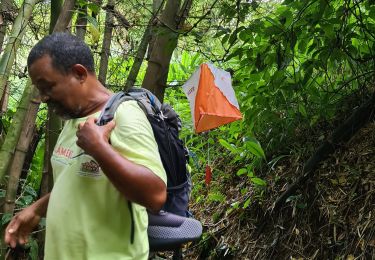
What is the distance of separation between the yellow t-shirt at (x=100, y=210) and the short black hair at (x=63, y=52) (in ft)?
0.73

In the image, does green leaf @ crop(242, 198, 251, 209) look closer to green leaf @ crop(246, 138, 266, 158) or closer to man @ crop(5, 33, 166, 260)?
green leaf @ crop(246, 138, 266, 158)

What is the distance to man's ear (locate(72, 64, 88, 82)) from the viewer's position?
5.11 feet

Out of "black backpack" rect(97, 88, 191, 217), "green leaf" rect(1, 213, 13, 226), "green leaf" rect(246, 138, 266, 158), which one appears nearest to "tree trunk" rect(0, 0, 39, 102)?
"green leaf" rect(1, 213, 13, 226)

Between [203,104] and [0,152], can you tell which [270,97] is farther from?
[0,152]

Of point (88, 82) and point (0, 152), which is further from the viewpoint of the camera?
point (0, 152)

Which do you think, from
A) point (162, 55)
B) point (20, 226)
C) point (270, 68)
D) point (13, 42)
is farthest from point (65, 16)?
point (270, 68)

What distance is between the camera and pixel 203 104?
295 centimetres

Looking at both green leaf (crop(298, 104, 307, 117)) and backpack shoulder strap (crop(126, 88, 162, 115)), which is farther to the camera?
green leaf (crop(298, 104, 307, 117))

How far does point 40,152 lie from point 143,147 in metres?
3.19

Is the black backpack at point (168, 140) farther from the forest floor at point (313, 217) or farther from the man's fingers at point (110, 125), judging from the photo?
the forest floor at point (313, 217)

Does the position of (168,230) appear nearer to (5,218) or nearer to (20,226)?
(20,226)

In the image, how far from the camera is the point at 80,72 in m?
1.57

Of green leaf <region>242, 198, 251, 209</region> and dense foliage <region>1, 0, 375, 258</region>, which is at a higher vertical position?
dense foliage <region>1, 0, 375, 258</region>

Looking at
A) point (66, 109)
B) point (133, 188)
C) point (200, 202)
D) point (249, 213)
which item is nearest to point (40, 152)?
point (200, 202)
